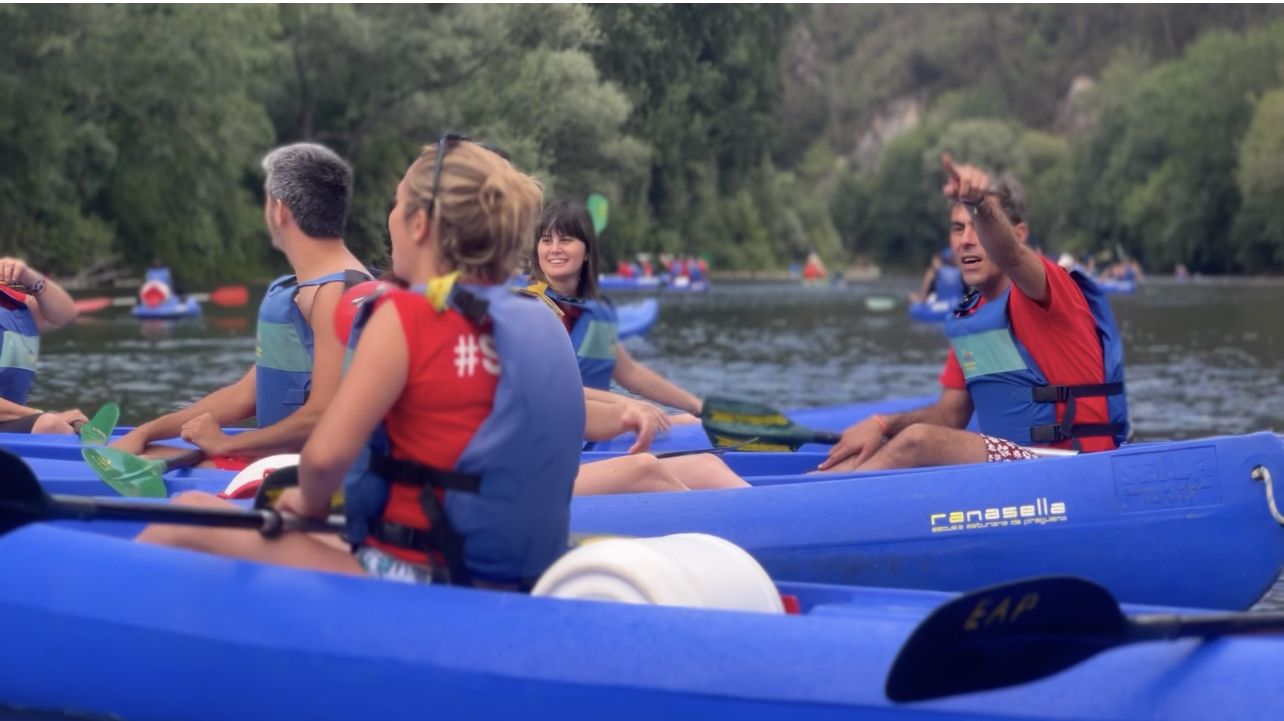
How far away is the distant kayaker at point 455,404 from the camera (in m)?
2.70

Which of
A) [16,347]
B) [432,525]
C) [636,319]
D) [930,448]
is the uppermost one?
[432,525]

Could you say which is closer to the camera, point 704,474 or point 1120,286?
point 704,474

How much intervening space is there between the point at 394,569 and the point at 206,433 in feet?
5.52

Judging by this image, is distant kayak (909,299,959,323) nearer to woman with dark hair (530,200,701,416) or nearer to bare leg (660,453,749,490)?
woman with dark hair (530,200,701,416)

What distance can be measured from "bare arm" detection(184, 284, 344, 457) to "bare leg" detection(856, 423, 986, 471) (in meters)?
1.87

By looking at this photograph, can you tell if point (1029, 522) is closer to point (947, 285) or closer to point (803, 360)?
point (803, 360)

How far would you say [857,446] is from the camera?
17.1ft

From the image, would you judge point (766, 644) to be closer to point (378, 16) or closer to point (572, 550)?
point (572, 550)

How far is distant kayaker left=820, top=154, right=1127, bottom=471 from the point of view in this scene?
4.87 meters

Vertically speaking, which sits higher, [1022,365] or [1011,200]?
[1011,200]

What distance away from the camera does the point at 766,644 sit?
2654 mm

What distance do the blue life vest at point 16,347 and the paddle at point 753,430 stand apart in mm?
2587

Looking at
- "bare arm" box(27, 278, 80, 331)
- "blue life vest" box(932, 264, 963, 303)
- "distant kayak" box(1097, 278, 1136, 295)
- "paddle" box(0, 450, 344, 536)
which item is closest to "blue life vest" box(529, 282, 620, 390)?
"bare arm" box(27, 278, 80, 331)

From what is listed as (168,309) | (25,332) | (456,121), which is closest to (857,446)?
(25,332)
